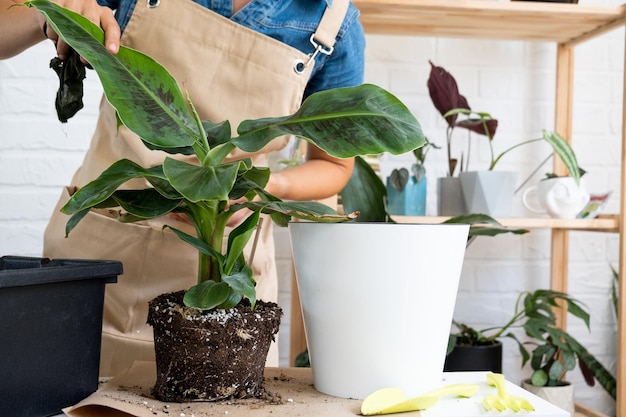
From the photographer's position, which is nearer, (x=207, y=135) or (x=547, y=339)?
(x=207, y=135)

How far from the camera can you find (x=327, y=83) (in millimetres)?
1209

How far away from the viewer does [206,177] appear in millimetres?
583

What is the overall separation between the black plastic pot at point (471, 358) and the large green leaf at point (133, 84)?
1.32 metres

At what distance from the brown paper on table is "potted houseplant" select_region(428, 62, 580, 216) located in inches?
45.8

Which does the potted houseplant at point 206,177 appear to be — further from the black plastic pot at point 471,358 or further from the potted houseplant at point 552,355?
the potted houseplant at point 552,355

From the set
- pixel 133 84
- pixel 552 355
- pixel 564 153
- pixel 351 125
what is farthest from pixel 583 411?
pixel 133 84

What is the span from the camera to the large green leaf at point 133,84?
1.88 ft

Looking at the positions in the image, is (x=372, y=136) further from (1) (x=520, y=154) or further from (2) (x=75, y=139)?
(1) (x=520, y=154)

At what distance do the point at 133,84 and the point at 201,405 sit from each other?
292 millimetres

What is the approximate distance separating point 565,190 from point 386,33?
2.10 ft

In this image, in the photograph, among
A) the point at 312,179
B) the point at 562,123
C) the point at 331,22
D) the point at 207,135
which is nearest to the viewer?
the point at 207,135

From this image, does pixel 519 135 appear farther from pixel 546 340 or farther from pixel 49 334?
pixel 49 334

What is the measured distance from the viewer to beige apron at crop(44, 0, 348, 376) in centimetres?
109

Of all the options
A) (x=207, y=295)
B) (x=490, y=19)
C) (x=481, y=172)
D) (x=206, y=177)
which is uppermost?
(x=490, y=19)
